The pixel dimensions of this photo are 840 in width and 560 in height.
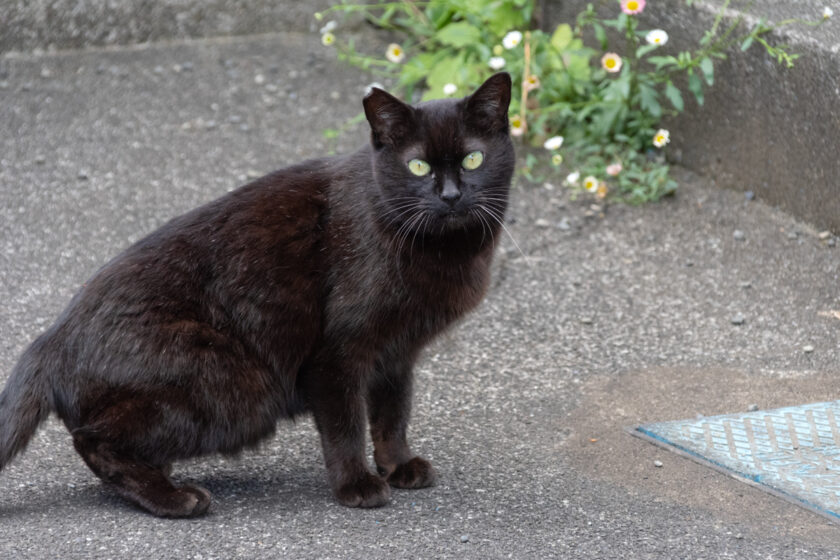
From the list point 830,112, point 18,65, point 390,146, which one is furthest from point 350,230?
point 18,65

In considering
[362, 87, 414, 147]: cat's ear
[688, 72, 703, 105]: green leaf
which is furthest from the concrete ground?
[362, 87, 414, 147]: cat's ear

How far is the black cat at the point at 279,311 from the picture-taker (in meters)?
2.90

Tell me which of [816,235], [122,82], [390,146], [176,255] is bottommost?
[816,235]

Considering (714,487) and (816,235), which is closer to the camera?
(714,487)

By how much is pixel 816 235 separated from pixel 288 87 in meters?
3.30

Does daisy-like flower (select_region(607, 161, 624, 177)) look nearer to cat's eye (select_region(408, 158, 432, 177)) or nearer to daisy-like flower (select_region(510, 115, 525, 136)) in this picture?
daisy-like flower (select_region(510, 115, 525, 136))

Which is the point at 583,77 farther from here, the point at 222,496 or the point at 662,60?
the point at 222,496

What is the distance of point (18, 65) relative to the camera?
6480 mm

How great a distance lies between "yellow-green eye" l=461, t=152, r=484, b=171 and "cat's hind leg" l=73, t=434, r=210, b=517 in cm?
124

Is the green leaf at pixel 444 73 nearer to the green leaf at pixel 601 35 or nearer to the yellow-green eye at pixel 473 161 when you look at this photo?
the green leaf at pixel 601 35

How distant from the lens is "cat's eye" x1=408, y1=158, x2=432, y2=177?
3.03 meters

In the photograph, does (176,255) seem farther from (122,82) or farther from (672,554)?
(122,82)

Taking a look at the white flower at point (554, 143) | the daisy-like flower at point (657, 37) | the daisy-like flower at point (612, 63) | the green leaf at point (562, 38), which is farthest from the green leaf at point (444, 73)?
the daisy-like flower at point (657, 37)

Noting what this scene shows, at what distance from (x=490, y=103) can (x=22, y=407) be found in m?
1.60
